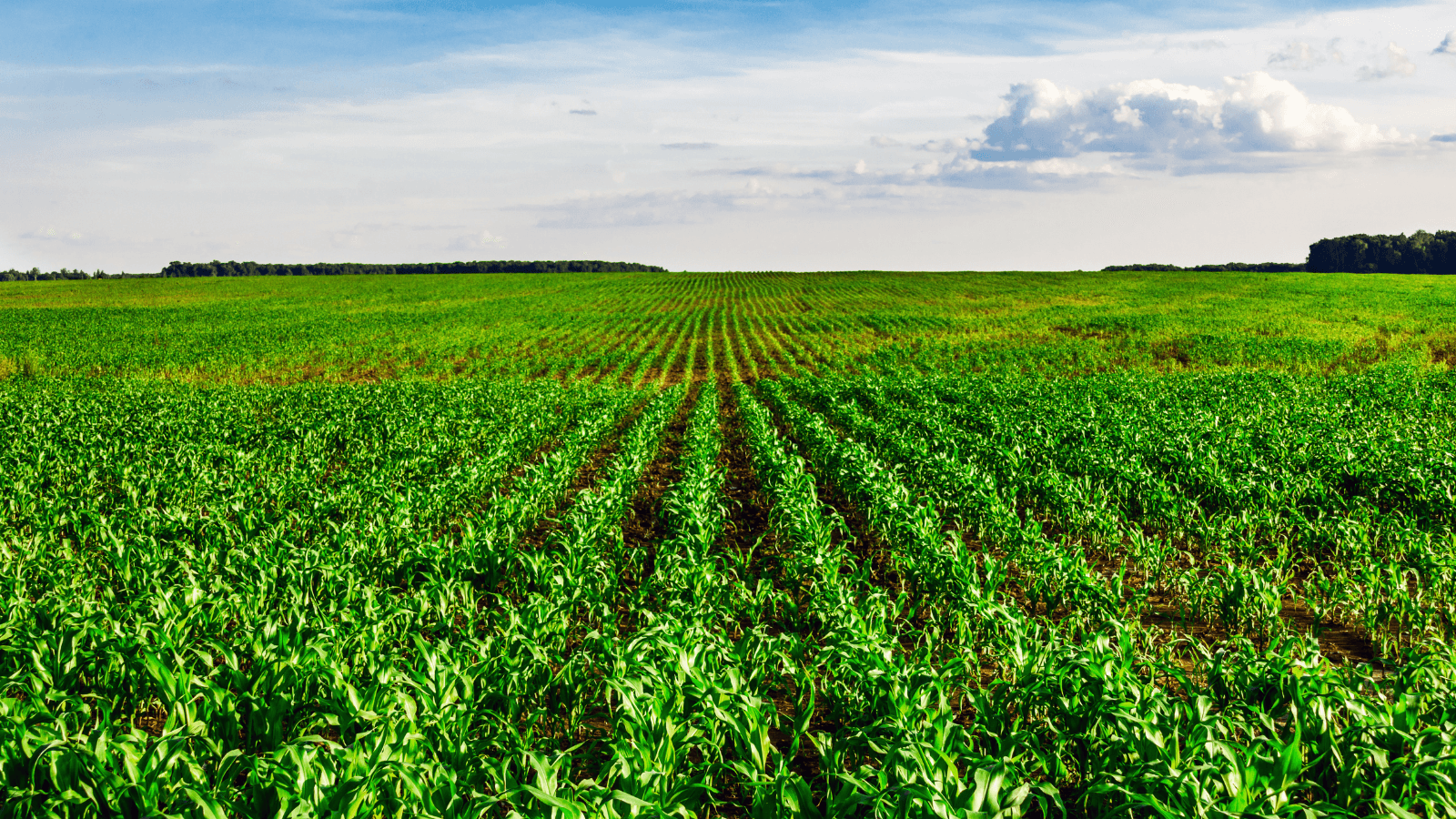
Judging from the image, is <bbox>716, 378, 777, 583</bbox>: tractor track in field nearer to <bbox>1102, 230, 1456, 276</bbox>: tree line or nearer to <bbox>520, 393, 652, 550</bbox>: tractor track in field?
→ <bbox>520, 393, 652, 550</bbox>: tractor track in field

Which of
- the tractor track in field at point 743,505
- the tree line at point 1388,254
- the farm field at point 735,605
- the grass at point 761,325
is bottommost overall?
the tractor track in field at point 743,505

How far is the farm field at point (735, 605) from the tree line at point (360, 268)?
431 feet

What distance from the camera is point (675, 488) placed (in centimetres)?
967

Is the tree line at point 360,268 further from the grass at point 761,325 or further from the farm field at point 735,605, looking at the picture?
the farm field at point 735,605

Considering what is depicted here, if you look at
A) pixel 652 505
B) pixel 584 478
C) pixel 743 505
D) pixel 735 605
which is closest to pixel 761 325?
pixel 584 478

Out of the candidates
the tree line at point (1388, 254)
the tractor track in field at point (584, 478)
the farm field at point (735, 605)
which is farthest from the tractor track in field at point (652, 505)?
the tree line at point (1388, 254)

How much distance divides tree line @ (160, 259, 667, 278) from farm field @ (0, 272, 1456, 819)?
132 m

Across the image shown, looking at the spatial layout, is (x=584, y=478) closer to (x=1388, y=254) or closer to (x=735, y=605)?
(x=735, y=605)

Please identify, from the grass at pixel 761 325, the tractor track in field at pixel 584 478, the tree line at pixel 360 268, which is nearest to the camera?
the tractor track in field at pixel 584 478

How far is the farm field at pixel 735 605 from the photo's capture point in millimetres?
3381

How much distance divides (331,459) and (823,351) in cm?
2793

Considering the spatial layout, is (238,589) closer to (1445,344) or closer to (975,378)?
(975,378)

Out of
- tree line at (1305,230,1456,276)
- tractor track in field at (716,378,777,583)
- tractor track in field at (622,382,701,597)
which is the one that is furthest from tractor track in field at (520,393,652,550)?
tree line at (1305,230,1456,276)

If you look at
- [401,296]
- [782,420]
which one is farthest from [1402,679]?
[401,296]
